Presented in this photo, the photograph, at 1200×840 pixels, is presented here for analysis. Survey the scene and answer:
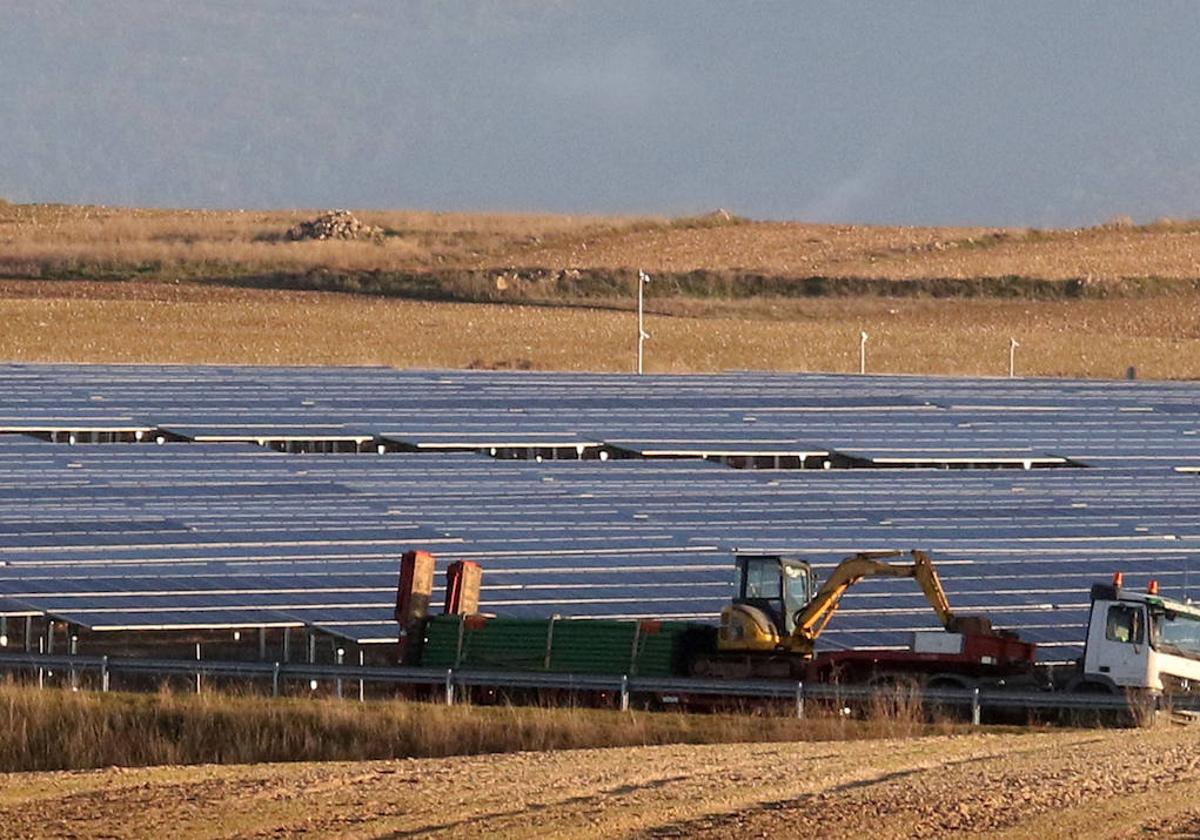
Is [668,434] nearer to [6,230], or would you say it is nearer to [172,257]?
[172,257]

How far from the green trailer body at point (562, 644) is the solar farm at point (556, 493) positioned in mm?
905

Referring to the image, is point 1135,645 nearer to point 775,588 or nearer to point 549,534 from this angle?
point 775,588

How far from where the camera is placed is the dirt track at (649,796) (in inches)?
760

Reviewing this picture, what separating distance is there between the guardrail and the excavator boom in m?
0.88

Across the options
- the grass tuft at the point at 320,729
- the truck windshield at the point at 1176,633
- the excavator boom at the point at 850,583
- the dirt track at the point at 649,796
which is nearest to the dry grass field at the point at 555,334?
the excavator boom at the point at 850,583

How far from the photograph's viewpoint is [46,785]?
2216cm

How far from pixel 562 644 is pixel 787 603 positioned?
9.11 ft

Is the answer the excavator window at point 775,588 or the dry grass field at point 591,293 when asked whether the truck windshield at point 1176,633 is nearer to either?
the excavator window at point 775,588

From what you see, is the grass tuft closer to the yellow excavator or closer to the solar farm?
the yellow excavator

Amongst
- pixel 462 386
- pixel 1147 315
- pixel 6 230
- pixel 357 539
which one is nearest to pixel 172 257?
pixel 6 230

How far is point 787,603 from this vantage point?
32625 mm

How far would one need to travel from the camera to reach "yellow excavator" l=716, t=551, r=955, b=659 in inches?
1266

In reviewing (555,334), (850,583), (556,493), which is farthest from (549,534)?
(555,334)

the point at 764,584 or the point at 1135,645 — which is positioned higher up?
the point at 764,584
